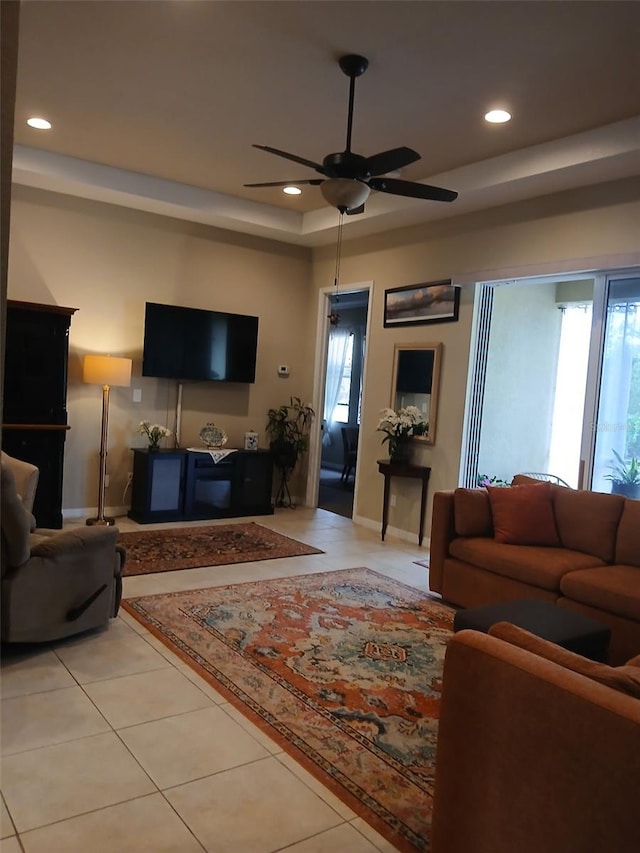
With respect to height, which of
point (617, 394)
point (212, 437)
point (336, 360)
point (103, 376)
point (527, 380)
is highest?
point (336, 360)

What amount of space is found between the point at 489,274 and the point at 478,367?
80 cm

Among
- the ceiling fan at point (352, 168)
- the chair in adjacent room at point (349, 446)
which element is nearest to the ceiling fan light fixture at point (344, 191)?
the ceiling fan at point (352, 168)

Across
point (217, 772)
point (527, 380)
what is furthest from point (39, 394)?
point (527, 380)

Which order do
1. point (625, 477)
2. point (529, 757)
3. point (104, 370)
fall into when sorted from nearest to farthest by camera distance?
point (529, 757) < point (625, 477) < point (104, 370)

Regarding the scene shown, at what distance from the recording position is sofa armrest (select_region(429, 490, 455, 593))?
4.25 metres

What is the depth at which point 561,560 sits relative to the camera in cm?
374

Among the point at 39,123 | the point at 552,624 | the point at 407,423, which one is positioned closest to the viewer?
the point at 552,624

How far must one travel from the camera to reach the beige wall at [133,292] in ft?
18.8

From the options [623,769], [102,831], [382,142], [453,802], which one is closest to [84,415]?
[382,142]

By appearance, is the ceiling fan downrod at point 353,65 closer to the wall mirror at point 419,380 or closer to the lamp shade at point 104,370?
the wall mirror at point 419,380

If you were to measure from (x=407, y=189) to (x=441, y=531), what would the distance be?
2164 mm

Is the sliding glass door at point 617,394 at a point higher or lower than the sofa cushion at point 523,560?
higher

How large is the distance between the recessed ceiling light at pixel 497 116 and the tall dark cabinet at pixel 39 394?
3.52 metres

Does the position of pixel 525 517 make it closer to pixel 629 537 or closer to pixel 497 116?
pixel 629 537
